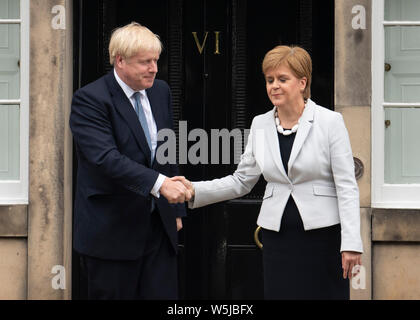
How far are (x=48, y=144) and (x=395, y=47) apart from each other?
102 inches

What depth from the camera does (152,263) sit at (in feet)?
13.4

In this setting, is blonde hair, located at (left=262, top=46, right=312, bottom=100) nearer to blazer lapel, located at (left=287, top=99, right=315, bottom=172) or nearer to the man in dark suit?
blazer lapel, located at (left=287, top=99, right=315, bottom=172)

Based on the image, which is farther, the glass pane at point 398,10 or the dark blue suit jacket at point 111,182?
the glass pane at point 398,10

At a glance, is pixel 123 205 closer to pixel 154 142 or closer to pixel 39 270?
pixel 154 142

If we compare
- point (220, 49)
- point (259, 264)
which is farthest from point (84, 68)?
point (259, 264)

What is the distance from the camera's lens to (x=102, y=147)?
3867 mm

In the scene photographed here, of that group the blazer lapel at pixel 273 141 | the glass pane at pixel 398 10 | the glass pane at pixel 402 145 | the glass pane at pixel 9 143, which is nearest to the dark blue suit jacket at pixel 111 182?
the blazer lapel at pixel 273 141

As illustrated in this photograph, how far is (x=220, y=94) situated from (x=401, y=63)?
4.35ft

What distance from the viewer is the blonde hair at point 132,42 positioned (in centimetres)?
397

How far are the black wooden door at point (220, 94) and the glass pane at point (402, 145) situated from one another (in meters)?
0.54

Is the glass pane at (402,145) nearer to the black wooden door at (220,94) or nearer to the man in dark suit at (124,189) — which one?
the black wooden door at (220,94)

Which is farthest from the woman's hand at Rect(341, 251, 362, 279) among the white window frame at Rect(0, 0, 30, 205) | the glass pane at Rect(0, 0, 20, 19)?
the glass pane at Rect(0, 0, 20, 19)

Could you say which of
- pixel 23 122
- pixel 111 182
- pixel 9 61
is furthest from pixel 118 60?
pixel 9 61

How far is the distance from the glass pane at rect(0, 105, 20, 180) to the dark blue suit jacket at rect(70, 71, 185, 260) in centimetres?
174
